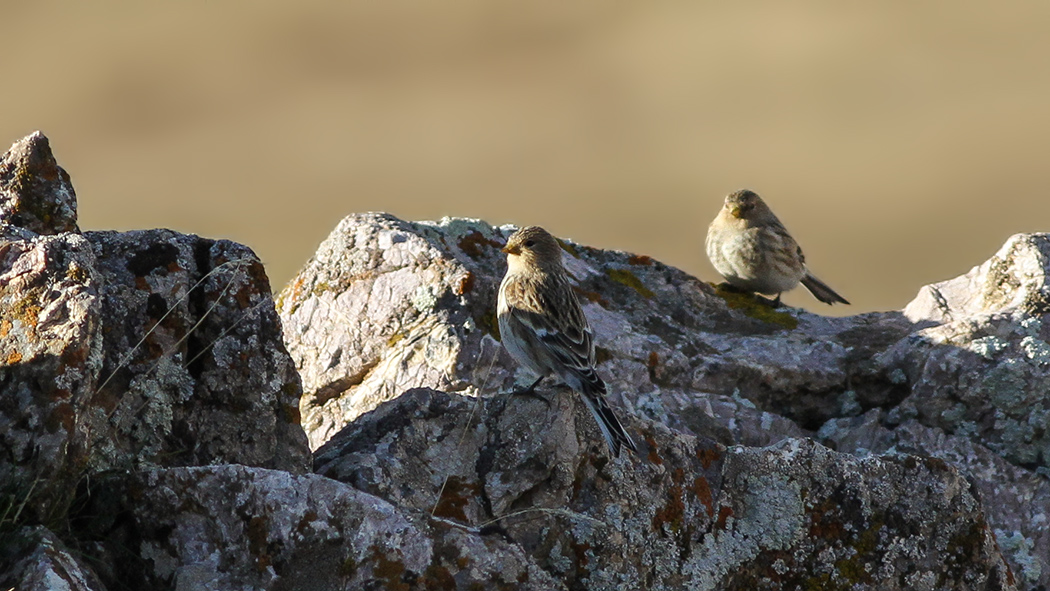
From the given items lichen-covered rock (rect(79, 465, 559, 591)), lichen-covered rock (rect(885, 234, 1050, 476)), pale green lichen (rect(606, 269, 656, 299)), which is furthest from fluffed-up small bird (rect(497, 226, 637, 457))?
lichen-covered rock (rect(885, 234, 1050, 476))

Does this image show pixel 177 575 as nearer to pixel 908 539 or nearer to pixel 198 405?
pixel 198 405

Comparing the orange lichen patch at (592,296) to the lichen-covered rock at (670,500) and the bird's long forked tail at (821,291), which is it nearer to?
the lichen-covered rock at (670,500)

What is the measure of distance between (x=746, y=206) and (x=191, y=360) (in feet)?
26.5

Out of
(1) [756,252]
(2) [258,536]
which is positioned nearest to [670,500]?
(2) [258,536]

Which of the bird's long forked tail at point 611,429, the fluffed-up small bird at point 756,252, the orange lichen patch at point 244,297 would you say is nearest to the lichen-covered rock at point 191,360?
the orange lichen patch at point 244,297

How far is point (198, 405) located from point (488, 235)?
361 cm

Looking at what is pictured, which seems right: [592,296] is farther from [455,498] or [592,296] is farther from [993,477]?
[455,498]

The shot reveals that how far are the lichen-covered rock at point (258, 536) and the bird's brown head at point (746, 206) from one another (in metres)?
8.32

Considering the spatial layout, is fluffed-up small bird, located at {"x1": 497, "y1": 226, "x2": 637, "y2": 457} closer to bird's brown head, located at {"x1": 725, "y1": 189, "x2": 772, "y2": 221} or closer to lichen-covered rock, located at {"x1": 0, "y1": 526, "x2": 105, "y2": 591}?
lichen-covered rock, located at {"x1": 0, "y1": 526, "x2": 105, "y2": 591}

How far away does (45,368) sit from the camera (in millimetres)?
4199

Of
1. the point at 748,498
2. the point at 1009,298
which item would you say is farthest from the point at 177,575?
the point at 1009,298

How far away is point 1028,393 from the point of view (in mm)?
6895

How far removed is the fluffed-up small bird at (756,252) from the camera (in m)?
11.0

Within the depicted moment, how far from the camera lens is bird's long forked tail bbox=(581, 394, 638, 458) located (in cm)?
538
